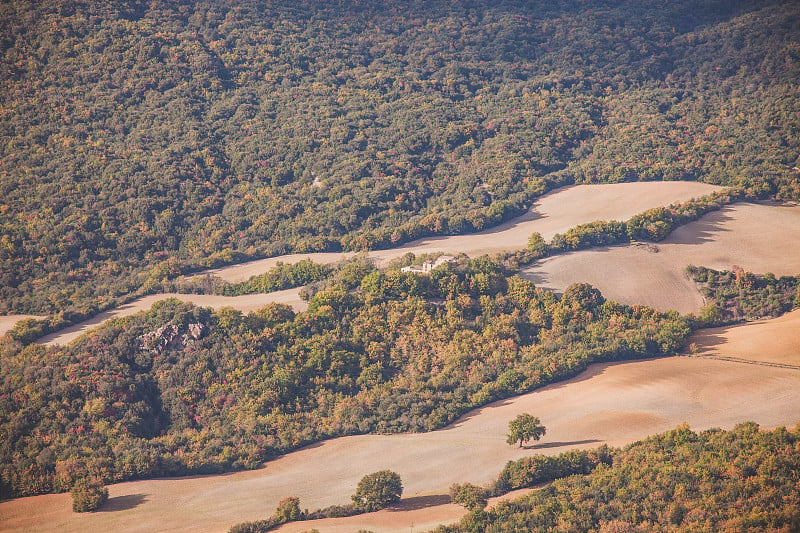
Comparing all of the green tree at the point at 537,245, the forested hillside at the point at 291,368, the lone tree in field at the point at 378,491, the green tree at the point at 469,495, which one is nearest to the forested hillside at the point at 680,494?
the green tree at the point at 469,495

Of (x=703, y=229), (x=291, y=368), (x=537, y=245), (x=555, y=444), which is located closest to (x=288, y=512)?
(x=555, y=444)

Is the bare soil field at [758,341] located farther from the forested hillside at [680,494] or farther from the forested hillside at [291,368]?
the forested hillside at [680,494]

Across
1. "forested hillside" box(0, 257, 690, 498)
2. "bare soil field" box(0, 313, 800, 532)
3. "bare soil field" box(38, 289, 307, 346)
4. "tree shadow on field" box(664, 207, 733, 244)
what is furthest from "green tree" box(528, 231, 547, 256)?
"bare soil field" box(38, 289, 307, 346)

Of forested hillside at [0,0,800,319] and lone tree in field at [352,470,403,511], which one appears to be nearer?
lone tree in field at [352,470,403,511]

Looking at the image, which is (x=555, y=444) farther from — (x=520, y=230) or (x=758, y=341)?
(x=520, y=230)

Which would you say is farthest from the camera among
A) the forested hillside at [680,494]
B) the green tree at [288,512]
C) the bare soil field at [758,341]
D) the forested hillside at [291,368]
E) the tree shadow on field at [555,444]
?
the bare soil field at [758,341]

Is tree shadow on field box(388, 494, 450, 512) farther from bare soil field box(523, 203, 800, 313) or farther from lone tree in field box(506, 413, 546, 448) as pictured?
bare soil field box(523, 203, 800, 313)

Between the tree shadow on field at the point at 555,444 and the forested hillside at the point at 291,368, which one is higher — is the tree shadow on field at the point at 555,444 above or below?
below
